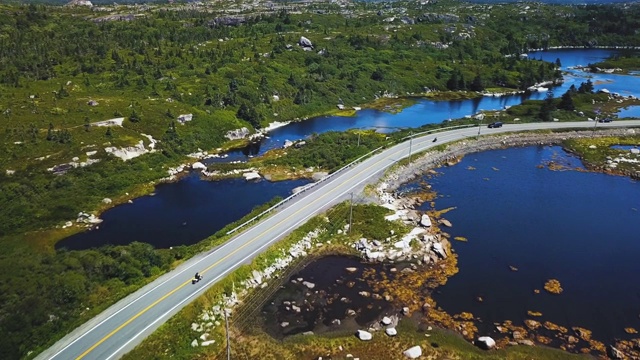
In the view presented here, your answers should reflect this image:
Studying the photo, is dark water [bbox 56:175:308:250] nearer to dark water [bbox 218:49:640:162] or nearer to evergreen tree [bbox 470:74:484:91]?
dark water [bbox 218:49:640:162]

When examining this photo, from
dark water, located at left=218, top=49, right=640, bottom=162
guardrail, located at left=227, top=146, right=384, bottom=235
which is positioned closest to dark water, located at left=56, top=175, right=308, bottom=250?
guardrail, located at left=227, top=146, right=384, bottom=235

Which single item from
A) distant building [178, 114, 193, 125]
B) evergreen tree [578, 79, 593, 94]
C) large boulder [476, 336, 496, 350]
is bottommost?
evergreen tree [578, 79, 593, 94]

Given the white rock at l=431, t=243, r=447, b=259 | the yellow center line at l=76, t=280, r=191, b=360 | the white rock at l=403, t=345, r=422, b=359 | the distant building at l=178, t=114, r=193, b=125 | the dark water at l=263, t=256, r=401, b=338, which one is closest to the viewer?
the yellow center line at l=76, t=280, r=191, b=360

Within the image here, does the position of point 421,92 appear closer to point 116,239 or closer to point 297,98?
point 297,98

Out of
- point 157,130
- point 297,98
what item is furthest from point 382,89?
point 157,130

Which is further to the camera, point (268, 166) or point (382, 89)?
point (382, 89)

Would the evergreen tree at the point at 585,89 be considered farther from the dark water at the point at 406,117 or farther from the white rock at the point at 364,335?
the white rock at the point at 364,335
